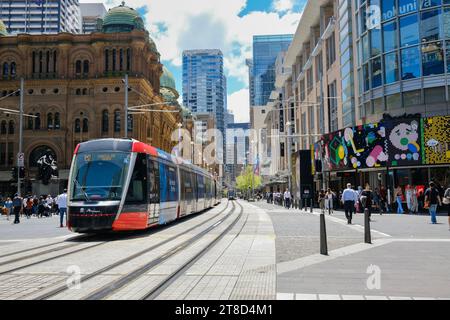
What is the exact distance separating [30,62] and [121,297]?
2437 inches

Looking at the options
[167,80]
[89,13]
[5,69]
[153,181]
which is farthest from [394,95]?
[89,13]

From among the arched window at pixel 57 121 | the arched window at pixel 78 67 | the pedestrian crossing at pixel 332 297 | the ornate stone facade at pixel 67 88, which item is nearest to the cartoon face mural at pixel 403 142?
the pedestrian crossing at pixel 332 297

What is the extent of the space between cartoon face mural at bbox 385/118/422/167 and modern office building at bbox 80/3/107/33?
581 ft

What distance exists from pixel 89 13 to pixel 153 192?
192 m

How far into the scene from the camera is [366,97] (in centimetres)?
3328

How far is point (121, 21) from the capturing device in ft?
207

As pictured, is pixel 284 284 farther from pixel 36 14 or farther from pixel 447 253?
pixel 36 14

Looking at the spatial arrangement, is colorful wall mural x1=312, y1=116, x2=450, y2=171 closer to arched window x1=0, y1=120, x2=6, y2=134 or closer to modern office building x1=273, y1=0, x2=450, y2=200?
modern office building x1=273, y1=0, x2=450, y2=200

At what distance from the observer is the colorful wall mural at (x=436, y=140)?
88.2ft

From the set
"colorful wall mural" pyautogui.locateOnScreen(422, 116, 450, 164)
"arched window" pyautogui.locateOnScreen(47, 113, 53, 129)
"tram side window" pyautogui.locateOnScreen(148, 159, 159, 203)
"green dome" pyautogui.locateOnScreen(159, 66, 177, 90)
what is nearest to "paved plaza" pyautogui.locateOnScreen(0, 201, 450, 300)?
"tram side window" pyautogui.locateOnScreen(148, 159, 159, 203)

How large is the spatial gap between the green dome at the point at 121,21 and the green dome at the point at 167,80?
3216 centimetres

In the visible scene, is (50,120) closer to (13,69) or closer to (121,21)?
(13,69)

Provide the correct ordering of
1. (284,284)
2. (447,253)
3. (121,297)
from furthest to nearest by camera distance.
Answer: (447,253), (284,284), (121,297)
